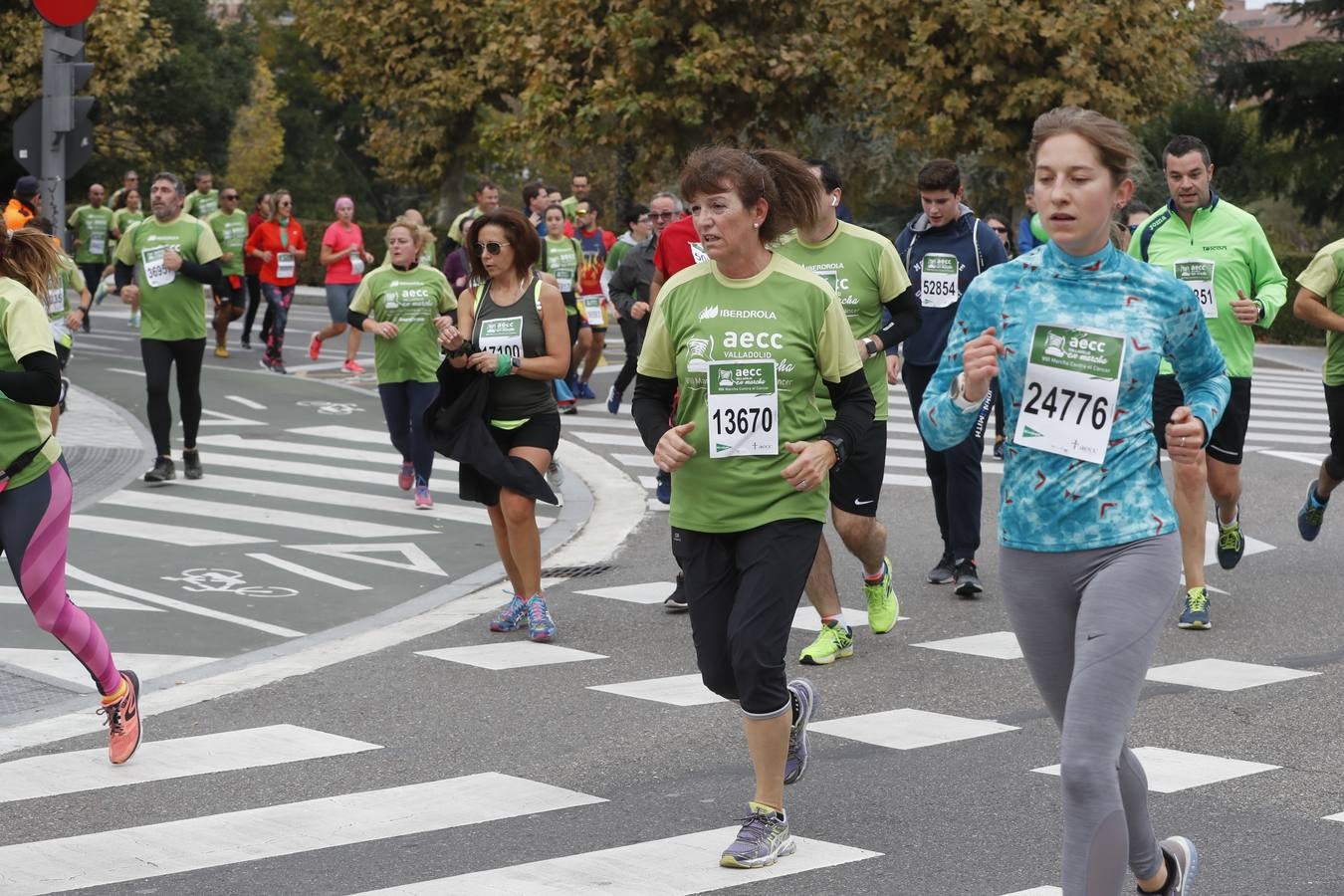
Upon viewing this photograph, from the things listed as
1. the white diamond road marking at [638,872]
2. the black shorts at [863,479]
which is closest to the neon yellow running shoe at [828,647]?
the black shorts at [863,479]

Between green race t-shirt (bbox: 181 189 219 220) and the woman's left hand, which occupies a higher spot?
green race t-shirt (bbox: 181 189 219 220)

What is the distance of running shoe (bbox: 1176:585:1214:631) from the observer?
28.6 ft

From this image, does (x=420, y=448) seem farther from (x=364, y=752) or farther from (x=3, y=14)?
(x=3, y=14)

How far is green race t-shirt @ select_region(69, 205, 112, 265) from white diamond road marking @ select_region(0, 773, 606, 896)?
78.8 ft

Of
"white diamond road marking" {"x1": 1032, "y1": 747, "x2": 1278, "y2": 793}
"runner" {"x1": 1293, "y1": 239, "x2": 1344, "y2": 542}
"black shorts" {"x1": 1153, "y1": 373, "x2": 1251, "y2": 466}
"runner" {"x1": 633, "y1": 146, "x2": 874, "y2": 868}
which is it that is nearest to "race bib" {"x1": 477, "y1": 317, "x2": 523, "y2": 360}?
"black shorts" {"x1": 1153, "y1": 373, "x2": 1251, "y2": 466}

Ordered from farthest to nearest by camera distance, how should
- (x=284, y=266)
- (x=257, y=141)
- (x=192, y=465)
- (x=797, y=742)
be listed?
1. (x=257, y=141)
2. (x=284, y=266)
3. (x=192, y=465)
4. (x=797, y=742)

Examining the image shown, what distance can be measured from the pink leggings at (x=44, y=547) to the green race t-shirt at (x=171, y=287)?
670 centimetres

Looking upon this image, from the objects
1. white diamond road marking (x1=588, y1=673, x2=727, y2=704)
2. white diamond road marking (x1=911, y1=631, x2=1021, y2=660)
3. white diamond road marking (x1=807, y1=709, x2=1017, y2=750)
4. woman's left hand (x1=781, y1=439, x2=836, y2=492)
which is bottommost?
white diamond road marking (x1=588, y1=673, x2=727, y2=704)

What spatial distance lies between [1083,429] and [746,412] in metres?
1.33

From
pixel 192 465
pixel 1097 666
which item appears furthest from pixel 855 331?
pixel 192 465

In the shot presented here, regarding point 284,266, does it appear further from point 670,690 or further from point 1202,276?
point 670,690

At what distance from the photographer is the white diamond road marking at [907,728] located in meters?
6.73

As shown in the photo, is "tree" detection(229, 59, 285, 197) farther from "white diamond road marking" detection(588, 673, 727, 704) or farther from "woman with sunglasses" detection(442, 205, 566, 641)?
"white diamond road marking" detection(588, 673, 727, 704)

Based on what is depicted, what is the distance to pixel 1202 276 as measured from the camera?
8.91 meters
